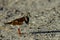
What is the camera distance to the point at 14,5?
5227 mm

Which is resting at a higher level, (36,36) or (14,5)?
(14,5)

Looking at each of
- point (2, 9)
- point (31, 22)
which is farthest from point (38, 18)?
point (2, 9)

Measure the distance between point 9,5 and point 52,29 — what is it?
1.48 metres

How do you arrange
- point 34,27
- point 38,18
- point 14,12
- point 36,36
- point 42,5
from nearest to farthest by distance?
point 36,36, point 34,27, point 38,18, point 14,12, point 42,5

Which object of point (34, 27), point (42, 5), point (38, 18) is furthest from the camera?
point (42, 5)

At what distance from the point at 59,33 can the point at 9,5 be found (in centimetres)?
164

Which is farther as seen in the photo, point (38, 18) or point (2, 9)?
point (2, 9)

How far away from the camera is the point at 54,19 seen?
14.4ft

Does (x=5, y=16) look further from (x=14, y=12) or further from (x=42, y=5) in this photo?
(x=42, y=5)

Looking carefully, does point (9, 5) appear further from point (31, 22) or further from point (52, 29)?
point (52, 29)

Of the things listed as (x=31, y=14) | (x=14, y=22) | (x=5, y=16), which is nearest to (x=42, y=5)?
(x=31, y=14)

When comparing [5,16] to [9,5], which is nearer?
[5,16]

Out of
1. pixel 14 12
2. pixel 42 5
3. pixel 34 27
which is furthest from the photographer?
pixel 42 5

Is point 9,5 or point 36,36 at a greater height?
point 9,5
